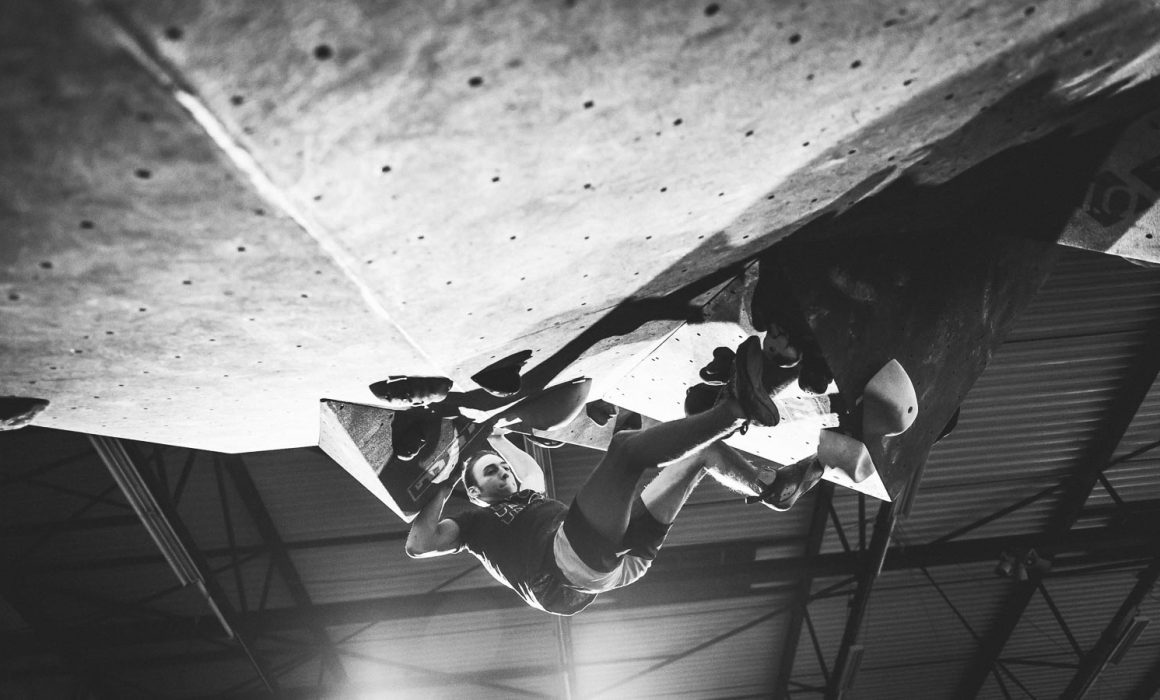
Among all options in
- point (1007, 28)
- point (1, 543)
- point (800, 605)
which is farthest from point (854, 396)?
point (1, 543)

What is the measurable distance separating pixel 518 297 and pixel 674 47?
3.27 feet

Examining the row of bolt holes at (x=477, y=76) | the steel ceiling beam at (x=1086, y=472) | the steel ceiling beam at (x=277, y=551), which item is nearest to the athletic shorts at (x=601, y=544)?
the row of bolt holes at (x=477, y=76)

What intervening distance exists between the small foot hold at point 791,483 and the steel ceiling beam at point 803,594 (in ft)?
19.0

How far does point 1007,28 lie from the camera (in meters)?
1.66

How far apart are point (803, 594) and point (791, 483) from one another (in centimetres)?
744

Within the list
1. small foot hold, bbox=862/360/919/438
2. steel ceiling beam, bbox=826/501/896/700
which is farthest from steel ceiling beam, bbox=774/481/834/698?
small foot hold, bbox=862/360/919/438

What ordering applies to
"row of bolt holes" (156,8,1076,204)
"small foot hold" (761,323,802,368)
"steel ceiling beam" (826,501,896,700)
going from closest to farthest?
"row of bolt holes" (156,8,1076,204) < "small foot hold" (761,323,802,368) < "steel ceiling beam" (826,501,896,700)

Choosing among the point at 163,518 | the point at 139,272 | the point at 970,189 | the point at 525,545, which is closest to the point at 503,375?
the point at 139,272

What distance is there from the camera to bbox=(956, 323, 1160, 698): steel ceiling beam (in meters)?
8.40

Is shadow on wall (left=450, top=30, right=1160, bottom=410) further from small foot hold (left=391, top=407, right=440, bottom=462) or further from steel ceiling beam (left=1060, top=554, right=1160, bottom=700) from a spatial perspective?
steel ceiling beam (left=1060, top=554, right=1160, bottom=700)

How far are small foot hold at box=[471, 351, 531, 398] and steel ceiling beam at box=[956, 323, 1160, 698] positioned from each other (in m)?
7.93

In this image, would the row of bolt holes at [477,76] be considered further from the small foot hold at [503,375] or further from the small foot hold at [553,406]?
the small foot hold at [553,406]

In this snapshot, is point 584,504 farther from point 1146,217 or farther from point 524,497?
point 1146,217

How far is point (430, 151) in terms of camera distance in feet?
4.90
